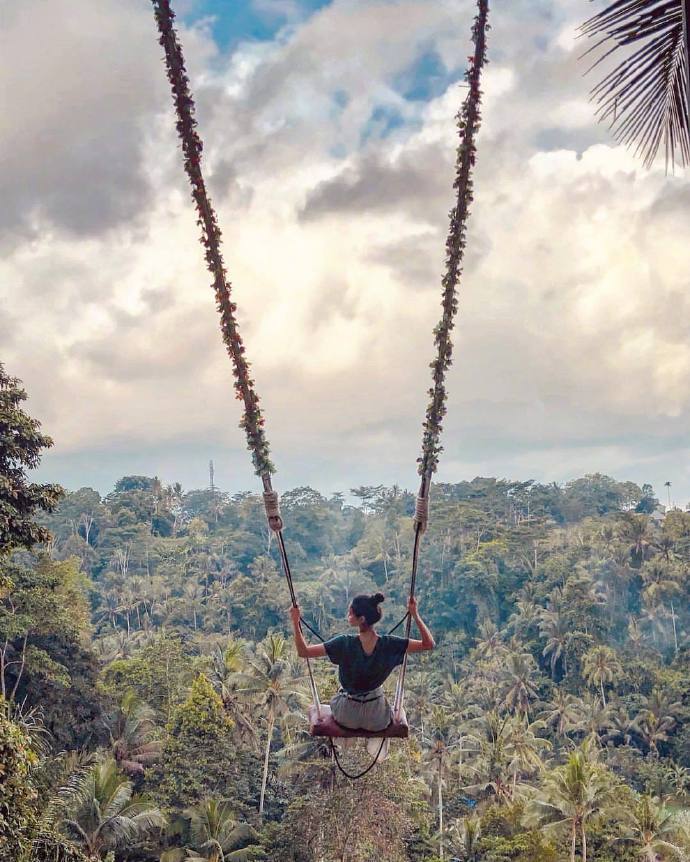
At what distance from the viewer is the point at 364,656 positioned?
4.72 meters

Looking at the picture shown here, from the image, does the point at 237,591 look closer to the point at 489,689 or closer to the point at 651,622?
the point at 489,689

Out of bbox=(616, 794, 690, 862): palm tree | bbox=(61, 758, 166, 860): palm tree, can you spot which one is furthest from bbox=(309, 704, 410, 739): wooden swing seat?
bbox=(616, 794, 690, 862): palm tree

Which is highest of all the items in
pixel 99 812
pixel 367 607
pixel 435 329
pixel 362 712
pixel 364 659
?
pixel 435 329

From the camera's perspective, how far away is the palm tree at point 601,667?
3972 centimetres

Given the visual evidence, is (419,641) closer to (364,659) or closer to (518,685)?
(364,659)

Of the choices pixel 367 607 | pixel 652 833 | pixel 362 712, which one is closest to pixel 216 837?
pixel 652 833

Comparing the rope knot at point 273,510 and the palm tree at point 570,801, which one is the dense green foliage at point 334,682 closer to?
the palm tree at point 570,801

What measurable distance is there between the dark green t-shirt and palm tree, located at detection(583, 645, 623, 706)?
37.7 m

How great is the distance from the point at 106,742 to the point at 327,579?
36654 mm

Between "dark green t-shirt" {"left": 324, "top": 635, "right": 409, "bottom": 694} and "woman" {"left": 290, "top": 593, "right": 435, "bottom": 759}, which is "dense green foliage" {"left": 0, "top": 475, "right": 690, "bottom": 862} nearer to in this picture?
"woman" {"left": 290, "top": 593, "right": 435, "bottom": 759}

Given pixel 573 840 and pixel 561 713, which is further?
pixel 561 713

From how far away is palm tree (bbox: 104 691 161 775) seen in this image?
77.2ft

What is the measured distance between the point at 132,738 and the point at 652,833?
13699mm

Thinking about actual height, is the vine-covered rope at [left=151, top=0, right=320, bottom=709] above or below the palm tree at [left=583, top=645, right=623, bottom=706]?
above
